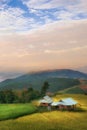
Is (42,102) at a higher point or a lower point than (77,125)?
higher

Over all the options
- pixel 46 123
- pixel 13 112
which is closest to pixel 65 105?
pixel 13 112

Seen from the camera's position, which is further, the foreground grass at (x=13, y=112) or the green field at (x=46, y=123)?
the foreground grass at (x=13, y=112)

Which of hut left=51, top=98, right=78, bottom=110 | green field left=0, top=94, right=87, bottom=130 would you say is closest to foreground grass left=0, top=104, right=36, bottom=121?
green field left=0, top=94, right=87, bottom=130

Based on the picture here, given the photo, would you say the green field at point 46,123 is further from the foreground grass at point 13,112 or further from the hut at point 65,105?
the hut at point 65,105

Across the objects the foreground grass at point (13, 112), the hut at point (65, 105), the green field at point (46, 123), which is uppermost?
the hut at point (65, 105)

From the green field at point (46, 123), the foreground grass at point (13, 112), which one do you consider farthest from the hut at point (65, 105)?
the foreground grass at point (13, 112)

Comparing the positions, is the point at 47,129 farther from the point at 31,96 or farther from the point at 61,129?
the point at 31,96

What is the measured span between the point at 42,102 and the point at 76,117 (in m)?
30.1

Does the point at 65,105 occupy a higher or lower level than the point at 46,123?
higher

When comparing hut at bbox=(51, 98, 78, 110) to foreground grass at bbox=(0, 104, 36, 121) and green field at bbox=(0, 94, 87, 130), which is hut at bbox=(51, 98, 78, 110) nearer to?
green field at bbox=(0, 94, 87, 130)

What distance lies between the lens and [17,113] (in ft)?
275

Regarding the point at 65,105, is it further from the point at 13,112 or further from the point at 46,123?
the point at 46,123

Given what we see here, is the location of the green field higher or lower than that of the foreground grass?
lower

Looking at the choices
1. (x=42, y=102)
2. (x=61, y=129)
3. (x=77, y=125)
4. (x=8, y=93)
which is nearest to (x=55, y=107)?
(x=42, y=102)
